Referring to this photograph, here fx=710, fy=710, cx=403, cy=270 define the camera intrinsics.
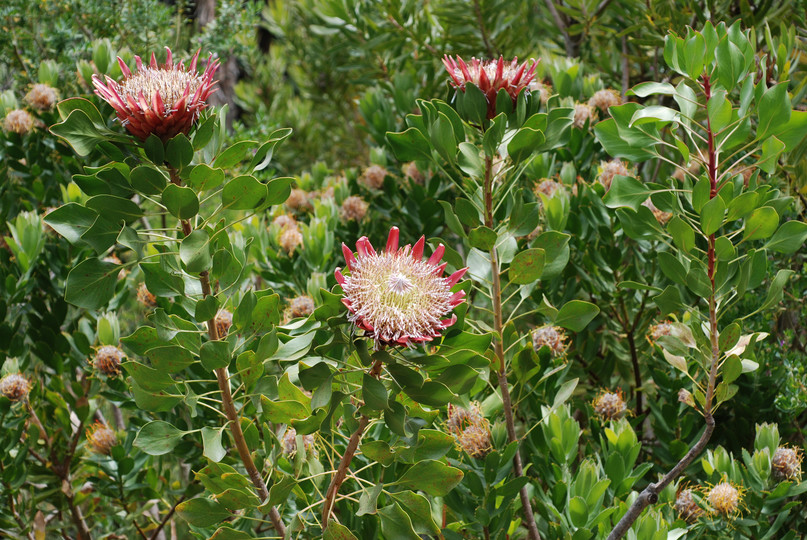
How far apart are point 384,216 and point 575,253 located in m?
0.74

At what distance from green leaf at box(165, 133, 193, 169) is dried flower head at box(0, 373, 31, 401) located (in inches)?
45.9

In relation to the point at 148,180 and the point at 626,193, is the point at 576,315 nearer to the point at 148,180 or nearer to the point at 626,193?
the point at 626,193

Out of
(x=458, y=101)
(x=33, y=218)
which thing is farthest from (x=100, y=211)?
(x=33, y=218)

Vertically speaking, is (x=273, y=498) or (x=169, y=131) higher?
(x=169, y=131)

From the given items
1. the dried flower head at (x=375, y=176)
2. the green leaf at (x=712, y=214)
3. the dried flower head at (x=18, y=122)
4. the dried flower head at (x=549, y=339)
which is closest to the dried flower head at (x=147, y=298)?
the dried flower head at (x=18, y=122)

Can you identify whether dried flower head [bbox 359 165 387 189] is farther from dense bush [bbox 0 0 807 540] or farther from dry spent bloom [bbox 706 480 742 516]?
dry spent bloom [bbox 706 480 742 516]

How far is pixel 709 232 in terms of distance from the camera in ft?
3.12

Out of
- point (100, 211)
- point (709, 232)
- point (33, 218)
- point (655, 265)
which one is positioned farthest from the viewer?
point (33, 218)

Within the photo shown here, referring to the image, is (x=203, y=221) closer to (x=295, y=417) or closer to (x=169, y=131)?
(x=169, y=131)

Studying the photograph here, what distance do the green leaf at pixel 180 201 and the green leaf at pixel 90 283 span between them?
0.40 ft

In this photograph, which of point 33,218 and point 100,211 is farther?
point 33,218

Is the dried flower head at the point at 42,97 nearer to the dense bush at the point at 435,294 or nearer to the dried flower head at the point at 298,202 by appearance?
the dense bush at the point at 435,294

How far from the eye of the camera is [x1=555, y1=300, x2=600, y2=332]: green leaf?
40.9 inches

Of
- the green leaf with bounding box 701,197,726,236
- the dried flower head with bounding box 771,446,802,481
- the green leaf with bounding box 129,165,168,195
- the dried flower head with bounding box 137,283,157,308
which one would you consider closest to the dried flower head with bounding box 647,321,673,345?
the dried flower head with bounding box 771,446,802,481
